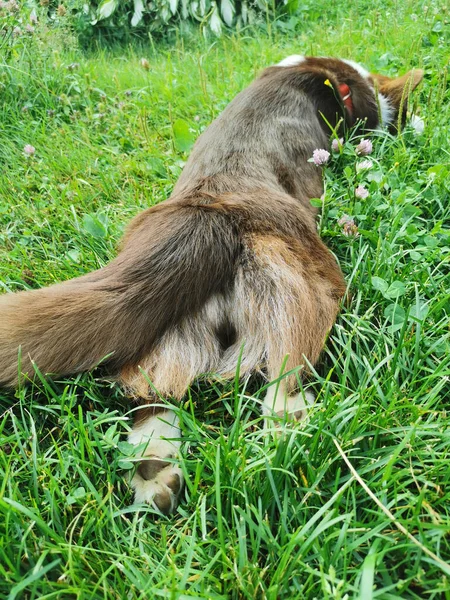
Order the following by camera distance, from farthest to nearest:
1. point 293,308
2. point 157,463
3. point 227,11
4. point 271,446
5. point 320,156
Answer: point 227,11
point 320,156
point 293,308
point 157,463
point 271,446

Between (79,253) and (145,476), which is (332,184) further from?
(145,476)

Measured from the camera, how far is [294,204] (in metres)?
2.01

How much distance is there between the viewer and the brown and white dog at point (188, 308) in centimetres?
150

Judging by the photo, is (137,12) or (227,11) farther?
(137,12)

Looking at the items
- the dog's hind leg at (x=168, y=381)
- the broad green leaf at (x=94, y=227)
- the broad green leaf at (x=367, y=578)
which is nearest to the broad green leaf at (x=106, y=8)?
the broad green leaf at (x=94, y=227)

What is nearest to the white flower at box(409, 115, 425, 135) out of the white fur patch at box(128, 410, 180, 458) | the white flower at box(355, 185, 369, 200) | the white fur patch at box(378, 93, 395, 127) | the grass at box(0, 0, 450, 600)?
the grass at box(0, 0, 450, 600)

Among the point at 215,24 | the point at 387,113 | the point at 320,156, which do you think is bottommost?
the point at 387,113

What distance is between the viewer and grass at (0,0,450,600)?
1071 millimetres

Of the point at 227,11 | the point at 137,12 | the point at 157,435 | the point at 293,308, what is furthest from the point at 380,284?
the point at 137,12

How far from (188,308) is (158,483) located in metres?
0.58

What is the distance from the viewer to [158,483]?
1.34 metres

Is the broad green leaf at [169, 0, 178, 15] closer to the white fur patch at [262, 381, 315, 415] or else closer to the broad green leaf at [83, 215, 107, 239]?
the broad green leaf at [83, 215, 107, 239]

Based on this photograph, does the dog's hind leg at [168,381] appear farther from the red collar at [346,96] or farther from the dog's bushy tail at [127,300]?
the red collar at [346,96]

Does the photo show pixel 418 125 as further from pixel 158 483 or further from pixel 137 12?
pixel 137 12
